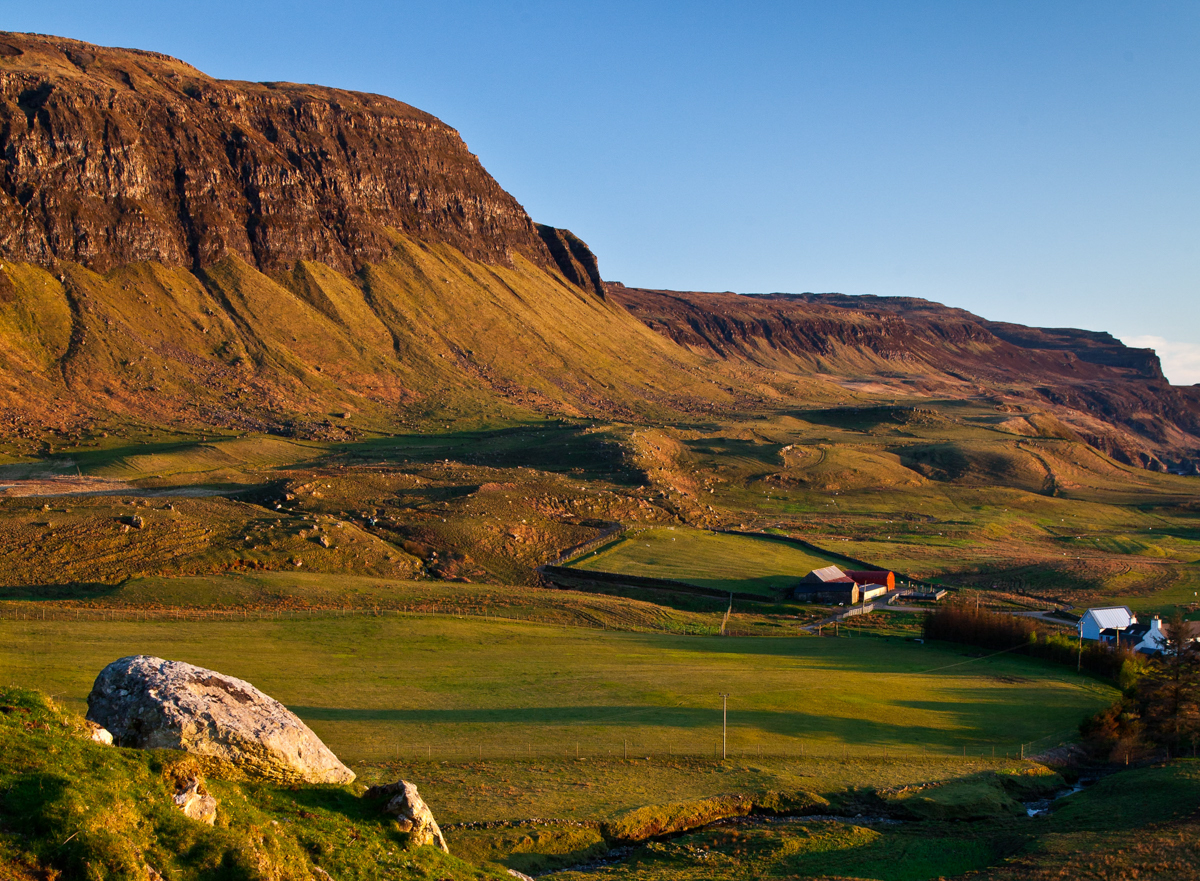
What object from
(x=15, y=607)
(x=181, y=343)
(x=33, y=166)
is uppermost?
(x=33, y=166)

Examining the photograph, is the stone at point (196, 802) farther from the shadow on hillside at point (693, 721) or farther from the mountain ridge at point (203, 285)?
the mountain ridge at point (203, 285)

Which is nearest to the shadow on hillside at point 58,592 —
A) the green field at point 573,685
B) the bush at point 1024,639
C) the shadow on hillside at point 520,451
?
the green field at point 573,685

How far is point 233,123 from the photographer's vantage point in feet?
604

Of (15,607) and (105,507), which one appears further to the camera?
(105,507)

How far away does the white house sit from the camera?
64875mm

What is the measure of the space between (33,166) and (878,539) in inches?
5273

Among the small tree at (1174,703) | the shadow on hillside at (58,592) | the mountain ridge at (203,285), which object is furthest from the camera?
the mountain ridge at (203,285)

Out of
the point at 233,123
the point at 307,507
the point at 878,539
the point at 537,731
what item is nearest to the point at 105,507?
the point at 307,507

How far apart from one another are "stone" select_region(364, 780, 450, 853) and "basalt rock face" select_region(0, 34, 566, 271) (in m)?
153

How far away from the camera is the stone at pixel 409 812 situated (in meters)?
20.6

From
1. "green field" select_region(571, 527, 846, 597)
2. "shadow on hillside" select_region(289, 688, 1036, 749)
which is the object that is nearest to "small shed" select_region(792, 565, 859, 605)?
"green field" select_region(571, 527, 846, 597)

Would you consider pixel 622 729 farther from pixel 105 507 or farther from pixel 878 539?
pixel 878 539

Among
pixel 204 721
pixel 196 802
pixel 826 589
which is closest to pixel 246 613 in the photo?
pixel 204 721

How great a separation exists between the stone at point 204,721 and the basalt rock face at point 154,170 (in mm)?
149325
